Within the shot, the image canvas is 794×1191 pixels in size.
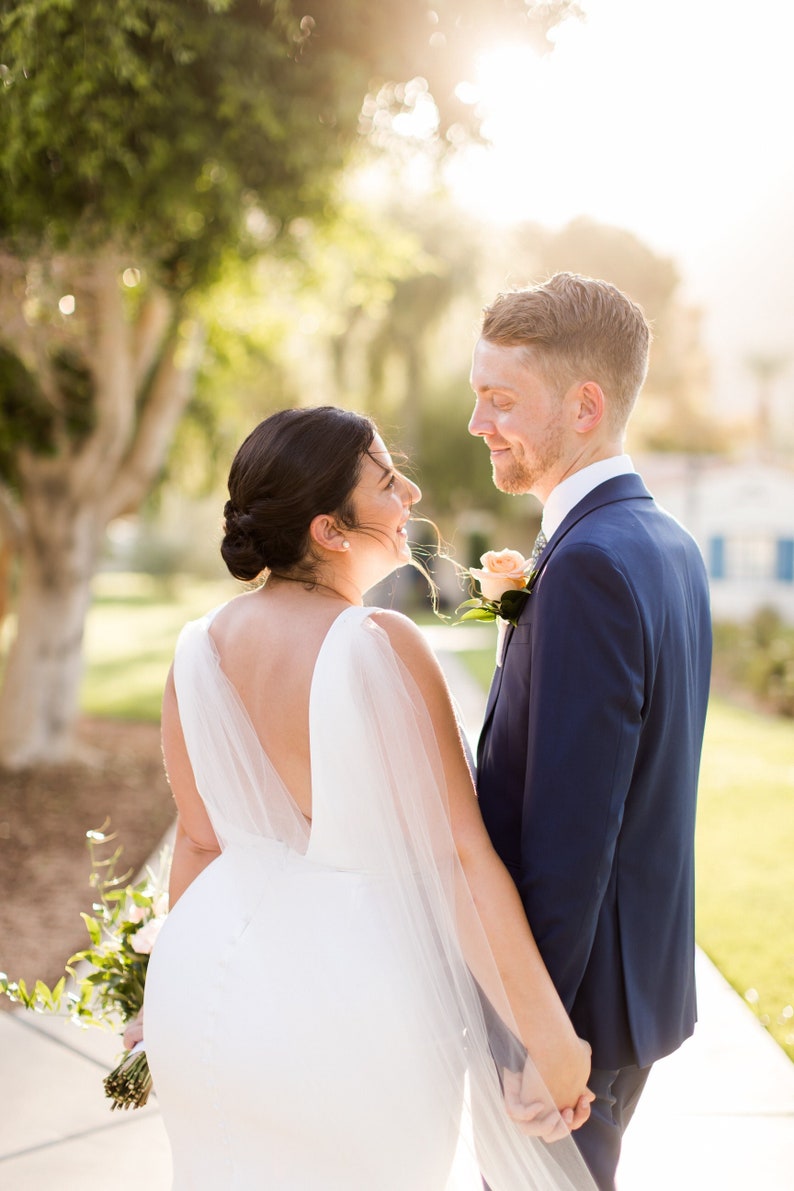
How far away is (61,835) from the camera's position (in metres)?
7.47

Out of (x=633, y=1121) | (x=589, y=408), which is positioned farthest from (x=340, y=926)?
(x=633, y=1121)

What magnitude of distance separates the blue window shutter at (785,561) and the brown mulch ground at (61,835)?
712 inches

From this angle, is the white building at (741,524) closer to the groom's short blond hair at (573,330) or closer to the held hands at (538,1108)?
the groom's short blond hair at (573,330)

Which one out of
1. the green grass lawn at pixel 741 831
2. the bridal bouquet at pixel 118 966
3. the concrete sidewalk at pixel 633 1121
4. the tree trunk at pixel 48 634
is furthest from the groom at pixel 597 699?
the tree trunk at pixel 48 634

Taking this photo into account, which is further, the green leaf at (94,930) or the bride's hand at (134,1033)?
the green leaf at (94,930)

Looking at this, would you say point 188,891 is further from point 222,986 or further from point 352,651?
point 352,651

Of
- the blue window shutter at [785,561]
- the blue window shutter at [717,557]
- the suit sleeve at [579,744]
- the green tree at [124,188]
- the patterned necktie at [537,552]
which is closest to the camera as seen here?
the suit sleeve at [579,744]

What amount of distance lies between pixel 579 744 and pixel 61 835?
628cm

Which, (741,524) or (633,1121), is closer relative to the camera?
(633,1121)

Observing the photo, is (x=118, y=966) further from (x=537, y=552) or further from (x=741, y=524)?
(x=741, y=524)

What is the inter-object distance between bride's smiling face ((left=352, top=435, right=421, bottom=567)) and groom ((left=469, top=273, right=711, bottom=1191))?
226 millimetres

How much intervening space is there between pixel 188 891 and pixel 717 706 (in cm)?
1372

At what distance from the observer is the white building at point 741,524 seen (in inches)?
980

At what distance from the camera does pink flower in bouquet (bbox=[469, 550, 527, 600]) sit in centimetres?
224
